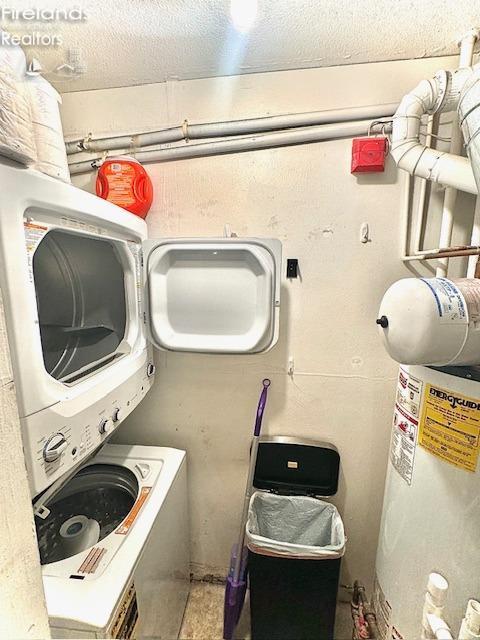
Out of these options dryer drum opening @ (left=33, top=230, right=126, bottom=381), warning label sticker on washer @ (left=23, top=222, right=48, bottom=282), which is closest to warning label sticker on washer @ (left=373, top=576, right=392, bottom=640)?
dryer drum opening @ (left=33, top=230, right=126, bottom=381)

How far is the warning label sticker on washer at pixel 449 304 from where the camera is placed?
0.78 m

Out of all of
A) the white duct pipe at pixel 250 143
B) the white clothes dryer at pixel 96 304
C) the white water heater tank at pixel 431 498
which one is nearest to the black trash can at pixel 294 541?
the white water heater tank at pixel 431 498

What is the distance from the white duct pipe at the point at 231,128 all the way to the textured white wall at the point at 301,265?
5 cm

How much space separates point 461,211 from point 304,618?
1871 millimetres

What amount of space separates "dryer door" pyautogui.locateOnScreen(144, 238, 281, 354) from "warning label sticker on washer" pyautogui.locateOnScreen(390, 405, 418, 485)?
55 cm

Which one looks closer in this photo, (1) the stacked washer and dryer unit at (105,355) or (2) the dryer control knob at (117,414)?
(1) the stacked washer and dryer unit at (105,355)

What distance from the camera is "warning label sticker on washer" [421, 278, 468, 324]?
30.5 inches

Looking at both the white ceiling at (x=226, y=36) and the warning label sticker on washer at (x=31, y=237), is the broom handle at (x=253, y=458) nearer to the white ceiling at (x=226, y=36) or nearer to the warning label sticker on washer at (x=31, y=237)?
the warning label sticker on washer at (x=31, y=237)

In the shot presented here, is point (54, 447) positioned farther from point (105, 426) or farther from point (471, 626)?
point (471, 626)

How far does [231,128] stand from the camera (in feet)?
4.38

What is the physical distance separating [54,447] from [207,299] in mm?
754

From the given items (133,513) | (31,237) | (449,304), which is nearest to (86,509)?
(133,513)

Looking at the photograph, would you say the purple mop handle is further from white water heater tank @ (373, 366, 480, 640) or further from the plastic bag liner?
white water heater tank @ (373, 366, 480, 640)

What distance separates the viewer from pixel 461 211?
1.25 meters
